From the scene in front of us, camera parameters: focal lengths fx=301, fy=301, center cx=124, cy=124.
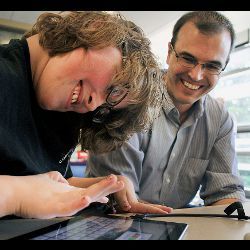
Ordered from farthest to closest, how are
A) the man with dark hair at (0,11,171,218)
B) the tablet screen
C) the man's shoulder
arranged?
the man's shoulder, the man with dark hair at (0,11,171,218), the tablet screen

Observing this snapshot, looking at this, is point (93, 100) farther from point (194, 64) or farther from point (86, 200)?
point (194, 64)

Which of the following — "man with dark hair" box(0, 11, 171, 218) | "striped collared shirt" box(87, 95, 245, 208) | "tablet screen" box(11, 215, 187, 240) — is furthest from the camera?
"striped collared shirt" box(87, 95, 245, 208)

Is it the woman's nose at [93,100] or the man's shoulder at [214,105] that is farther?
the man's shoulder at [214,105]

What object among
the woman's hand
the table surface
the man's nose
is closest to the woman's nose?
the woman's hand

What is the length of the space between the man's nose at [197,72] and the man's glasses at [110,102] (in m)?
0.57

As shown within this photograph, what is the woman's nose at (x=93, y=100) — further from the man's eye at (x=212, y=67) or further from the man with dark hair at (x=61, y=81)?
the man's eye at (x=212, y=67)

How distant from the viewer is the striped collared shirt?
1297 mm

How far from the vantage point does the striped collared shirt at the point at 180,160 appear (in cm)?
130

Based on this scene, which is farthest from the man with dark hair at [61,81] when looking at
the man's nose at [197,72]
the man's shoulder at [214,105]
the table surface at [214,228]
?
the man's shoulder at [214,105]

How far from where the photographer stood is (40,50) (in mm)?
868

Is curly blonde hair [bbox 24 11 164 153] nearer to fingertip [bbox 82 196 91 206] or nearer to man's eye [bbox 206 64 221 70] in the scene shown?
fingertip [bbox 82 196 91 206]

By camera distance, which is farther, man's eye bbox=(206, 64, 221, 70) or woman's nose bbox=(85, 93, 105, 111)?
man's eye bbox=(206, 64, 221, 70)

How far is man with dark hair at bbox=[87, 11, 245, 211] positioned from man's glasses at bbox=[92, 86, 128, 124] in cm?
27
